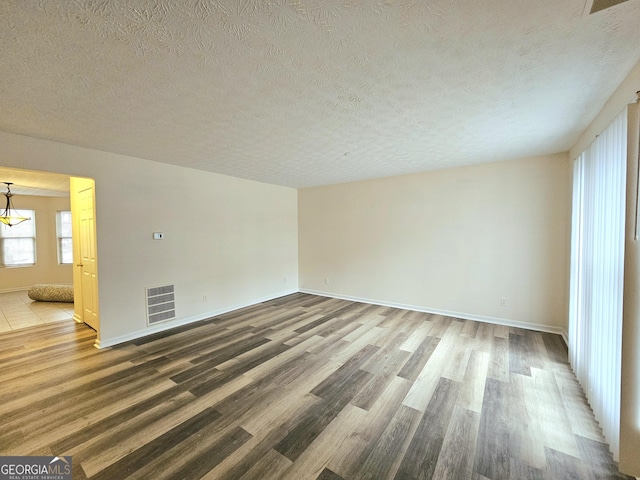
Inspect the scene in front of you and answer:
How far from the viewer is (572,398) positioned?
2262mm

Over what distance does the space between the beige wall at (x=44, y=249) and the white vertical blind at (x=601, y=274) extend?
10.6 metres

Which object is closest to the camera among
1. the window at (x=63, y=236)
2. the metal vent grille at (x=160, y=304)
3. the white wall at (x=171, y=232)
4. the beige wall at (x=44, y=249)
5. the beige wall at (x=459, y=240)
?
the white wall at (x=171, y=232)

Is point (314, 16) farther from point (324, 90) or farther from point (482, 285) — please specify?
point (482, 285)

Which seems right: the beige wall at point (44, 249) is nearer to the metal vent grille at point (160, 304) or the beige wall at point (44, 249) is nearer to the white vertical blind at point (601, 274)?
the metal vent grille at point (160, 304)

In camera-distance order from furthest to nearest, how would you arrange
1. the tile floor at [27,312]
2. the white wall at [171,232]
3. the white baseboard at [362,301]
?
the tile floor at [27,312] → the white baseboard at [362,301] → the white wall at [171,232]

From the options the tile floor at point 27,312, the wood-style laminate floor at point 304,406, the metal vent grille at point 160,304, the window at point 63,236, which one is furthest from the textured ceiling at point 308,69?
the window at point 63,236

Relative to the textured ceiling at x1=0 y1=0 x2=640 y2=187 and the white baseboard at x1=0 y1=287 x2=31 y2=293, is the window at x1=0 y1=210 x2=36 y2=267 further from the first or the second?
the textured ceiling at x1=0 y1=0 x2=640 y2=187

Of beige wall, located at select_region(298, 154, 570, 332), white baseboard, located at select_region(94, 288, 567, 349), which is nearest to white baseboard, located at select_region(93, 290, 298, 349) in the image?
white baseboard, located at select_region(94, 288, 567, 349)

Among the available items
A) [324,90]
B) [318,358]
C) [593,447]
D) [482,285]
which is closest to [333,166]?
[324,90]

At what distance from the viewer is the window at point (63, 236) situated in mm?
7008

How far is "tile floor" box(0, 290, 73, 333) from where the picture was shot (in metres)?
4.18

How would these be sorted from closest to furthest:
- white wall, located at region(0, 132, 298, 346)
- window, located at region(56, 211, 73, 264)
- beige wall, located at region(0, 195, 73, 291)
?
white wall, located at region(0, 132, 298, 346) < beige wall, located at region(0, 195, 73, 291) < window, located at region(56, 211, 73, 264)

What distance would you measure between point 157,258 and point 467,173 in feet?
17.0

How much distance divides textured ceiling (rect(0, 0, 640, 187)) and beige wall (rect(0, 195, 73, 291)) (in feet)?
20.1
